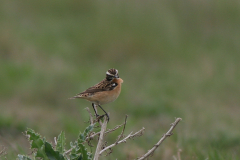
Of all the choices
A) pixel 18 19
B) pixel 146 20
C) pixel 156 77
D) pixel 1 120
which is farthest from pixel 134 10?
pixel 1 120

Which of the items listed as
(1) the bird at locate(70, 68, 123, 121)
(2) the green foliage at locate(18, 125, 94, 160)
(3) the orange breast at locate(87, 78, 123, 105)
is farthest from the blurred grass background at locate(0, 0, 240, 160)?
(2) the green foliage at locate(18, 125, 94, 160)

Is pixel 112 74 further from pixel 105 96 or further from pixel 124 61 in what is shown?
pixel 124 61

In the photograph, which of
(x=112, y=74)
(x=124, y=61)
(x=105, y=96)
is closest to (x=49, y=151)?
(x=105, y=96)

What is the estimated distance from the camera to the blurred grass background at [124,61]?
36.4 feet

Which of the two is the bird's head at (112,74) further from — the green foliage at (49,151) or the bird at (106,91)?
the green foliage at (49,151)

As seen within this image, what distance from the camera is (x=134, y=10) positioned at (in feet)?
49.4

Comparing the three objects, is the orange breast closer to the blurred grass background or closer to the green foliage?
the green foliage

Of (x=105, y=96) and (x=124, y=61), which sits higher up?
(x=124, y=61)

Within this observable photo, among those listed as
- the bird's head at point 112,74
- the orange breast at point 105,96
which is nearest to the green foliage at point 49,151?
the orange breast at point 105,96

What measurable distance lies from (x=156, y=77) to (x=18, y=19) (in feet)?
15.1

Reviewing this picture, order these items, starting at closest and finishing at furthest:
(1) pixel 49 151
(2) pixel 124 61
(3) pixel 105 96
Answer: (1) pixel 49 151 < (3) pixel 105 96 < (2) pixel 124 61

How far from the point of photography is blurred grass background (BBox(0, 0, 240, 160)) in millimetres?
11109

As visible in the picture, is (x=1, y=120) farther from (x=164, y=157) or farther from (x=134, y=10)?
(x=134, y=10)

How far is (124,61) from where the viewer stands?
14.2 m
